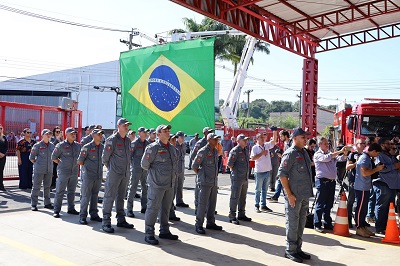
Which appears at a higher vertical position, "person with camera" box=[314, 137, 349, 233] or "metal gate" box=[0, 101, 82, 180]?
"metal gate" box=[0, 101, 82, 180]

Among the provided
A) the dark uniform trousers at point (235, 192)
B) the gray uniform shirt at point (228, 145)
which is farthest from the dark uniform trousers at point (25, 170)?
the gray uniform shirt at point (228, 145)

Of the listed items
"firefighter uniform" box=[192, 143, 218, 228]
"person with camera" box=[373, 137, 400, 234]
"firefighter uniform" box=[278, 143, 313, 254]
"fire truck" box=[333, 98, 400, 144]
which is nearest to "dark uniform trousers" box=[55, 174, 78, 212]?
"firefighter uniform" box=[192, 143, 218, 228]

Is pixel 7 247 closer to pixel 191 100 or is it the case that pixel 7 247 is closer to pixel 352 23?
pixel 191 100

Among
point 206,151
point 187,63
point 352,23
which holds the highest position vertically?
point 352,23

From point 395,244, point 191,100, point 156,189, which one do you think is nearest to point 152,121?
point 191,100

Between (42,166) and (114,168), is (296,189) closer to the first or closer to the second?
(114,168)

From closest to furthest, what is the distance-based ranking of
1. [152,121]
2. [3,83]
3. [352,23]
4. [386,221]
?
[386,221] < [152,121] < [352,23] < [3,83]

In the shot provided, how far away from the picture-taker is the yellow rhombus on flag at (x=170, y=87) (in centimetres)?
1027

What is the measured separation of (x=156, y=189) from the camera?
6.45m

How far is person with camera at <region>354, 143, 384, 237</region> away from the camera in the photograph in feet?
23.1

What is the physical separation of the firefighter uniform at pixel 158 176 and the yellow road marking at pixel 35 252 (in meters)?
1.46

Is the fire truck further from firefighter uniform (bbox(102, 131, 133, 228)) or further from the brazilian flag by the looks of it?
firefighter uniform (bbox(102, 131, 133, 228))

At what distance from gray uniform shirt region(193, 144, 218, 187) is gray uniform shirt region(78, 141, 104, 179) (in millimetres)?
1970

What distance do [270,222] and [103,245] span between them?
11.8ft
